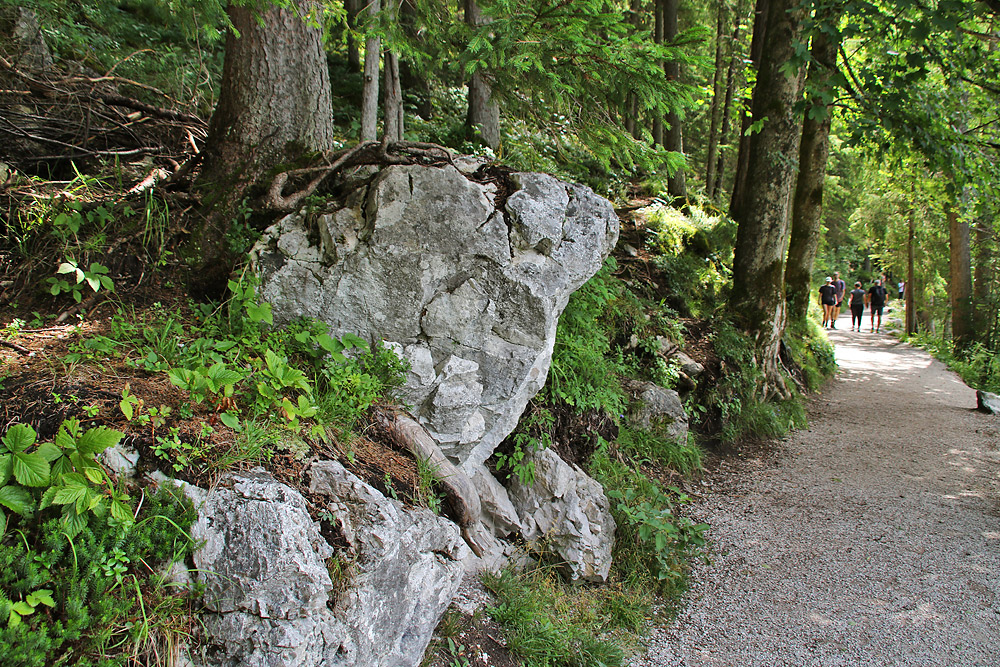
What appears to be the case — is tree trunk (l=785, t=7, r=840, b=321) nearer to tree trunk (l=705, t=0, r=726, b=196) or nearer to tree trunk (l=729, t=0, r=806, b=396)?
tree trunk (l=729, t=0, r=806, b=396)

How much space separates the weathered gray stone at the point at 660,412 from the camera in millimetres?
6523

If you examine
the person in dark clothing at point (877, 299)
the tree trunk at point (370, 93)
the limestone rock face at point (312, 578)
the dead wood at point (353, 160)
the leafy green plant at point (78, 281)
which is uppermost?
the tree trunk at point (370, 93)

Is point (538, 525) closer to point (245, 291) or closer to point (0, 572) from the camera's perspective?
point (245, 291)

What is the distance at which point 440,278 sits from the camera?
4.26 metres

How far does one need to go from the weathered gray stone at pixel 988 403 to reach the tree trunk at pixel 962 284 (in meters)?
5.51

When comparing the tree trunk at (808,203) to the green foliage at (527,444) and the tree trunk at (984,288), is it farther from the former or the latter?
the green foliage at (527,444)

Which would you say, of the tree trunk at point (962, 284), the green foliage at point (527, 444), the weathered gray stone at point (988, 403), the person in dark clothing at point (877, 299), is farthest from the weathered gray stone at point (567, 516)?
the person in dark clothing at point (877, 299)

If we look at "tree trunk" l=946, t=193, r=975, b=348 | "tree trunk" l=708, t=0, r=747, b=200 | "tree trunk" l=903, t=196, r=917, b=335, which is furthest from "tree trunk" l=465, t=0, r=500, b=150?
"tree trunk" l=903, t=196, r=917, b=335

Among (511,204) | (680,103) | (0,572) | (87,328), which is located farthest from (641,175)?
(0,572)

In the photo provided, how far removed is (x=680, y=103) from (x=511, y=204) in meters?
1.94

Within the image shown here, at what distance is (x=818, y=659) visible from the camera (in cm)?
383

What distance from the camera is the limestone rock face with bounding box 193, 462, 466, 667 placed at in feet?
8.04

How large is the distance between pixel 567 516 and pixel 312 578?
265 cm

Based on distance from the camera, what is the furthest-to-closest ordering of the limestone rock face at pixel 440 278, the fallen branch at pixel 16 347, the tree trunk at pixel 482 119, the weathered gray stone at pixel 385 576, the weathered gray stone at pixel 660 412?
the tree trunk at pixel 482 119, the weathered gray stone at pixel 660 412, the limestone rock face at pixel 440 278, the fallen branch at pixel 16 347, the weathered gray stone at pixel 385 576
